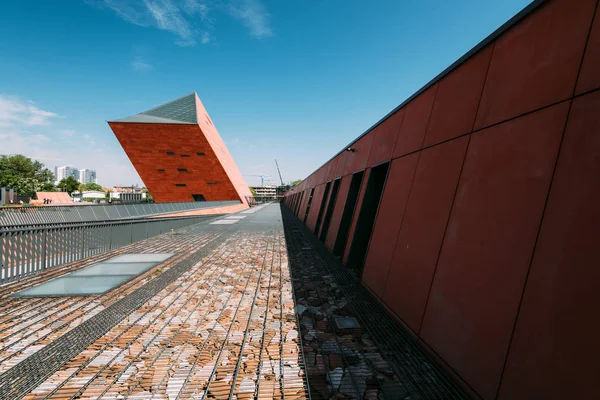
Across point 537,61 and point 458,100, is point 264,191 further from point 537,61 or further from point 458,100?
point 537,61

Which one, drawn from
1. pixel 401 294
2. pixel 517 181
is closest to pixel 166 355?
pixel 401 294

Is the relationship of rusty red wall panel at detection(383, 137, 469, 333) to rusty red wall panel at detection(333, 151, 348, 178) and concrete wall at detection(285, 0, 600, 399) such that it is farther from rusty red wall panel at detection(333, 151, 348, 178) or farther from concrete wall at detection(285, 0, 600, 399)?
rusty red wall panel at detection(333, 151, 348, 178)

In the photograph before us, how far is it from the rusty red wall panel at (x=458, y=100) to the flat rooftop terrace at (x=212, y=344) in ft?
10.8

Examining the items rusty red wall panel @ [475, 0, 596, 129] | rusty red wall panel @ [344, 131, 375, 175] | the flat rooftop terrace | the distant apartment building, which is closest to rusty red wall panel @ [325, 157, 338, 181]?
rusty red wall panel @ [344, 131, 375, 175]

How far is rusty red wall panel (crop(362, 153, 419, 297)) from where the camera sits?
5289mm

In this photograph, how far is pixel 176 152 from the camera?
127ft

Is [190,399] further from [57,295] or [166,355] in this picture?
[57,295]

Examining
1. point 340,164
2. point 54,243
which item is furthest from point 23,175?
point 340,164

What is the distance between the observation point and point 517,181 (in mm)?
2836

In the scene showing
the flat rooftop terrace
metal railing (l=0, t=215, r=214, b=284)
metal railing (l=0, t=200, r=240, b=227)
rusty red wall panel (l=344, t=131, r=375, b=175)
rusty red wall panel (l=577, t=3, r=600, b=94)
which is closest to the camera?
rusty red wall panel (l=577, t=3, r=600, b=94)

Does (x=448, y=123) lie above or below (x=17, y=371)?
above

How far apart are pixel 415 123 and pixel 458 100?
4.58 ft

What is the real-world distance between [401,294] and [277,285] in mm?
2880

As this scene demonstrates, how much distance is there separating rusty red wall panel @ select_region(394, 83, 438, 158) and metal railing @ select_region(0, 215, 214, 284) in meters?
9.46
